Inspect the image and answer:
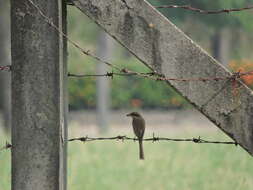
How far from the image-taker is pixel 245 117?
135 inches

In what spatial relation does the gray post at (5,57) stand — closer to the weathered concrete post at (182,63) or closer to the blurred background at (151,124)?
the blurred background at (151,124)

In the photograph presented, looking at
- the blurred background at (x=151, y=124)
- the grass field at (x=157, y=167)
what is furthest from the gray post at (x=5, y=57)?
the grass field at (x=157, y=167)

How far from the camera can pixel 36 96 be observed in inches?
141

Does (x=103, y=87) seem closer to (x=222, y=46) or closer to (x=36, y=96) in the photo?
(x=222, y=46)

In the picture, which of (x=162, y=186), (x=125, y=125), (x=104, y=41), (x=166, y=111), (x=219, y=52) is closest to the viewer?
(x=162, y=186)

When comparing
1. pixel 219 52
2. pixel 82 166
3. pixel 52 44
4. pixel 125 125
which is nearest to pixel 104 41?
pixel 125 125

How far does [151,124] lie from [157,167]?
13.3 meters

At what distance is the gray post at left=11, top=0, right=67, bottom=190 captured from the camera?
3.57 m

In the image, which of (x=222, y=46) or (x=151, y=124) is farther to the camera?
(x=222, y=46)

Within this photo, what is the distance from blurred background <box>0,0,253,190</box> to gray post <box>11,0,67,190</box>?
142cm

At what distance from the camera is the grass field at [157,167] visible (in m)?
8.52

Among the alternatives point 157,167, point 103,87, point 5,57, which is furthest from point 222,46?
point 157,167

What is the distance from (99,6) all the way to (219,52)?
984 inches

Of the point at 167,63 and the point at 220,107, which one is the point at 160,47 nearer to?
the point at 167,63
